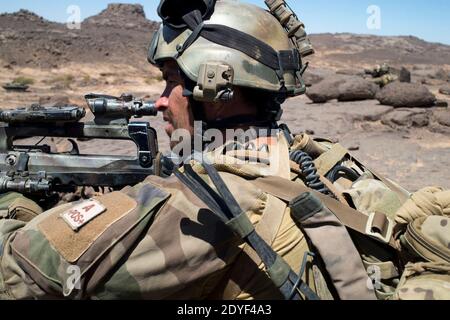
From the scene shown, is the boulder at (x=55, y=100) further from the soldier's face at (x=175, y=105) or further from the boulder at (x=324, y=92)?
the soldier's face at (x=175, y=105)

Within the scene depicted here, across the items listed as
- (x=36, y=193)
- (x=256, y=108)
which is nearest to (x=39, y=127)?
(x=36, y=193)

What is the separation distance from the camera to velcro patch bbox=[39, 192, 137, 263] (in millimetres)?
1649

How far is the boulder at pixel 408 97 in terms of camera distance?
1196cm

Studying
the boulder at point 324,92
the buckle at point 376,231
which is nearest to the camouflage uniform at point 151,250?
the buckle at point 376,231

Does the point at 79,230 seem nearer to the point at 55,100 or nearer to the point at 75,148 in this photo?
A: the point at 75,148

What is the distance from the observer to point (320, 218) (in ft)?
5.78

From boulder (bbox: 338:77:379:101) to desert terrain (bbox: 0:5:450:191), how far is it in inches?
11.2

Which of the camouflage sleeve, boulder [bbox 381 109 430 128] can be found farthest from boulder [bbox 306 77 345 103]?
the camouflage sleeve

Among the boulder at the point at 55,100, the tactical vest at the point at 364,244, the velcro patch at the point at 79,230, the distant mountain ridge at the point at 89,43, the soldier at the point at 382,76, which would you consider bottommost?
the tactical vest at the point at 364,244

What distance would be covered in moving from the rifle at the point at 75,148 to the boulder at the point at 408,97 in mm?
10305

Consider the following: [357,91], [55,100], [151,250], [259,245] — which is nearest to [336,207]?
[259,245]

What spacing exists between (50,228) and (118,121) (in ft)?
5.16

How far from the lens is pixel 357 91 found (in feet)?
46.2
